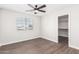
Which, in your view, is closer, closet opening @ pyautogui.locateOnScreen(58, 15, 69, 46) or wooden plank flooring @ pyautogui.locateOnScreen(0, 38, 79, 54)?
wooden plank flooring @ pyautogui.locateOnScreen(0, 38, 79, 54)

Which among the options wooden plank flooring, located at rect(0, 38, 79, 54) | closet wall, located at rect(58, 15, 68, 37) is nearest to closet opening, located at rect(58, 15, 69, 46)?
closet wall, located at rect(58, 15, 68, 37)

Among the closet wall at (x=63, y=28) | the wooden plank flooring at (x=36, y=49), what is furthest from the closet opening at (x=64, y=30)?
the wooden plank flooring at (x=36, y=49)

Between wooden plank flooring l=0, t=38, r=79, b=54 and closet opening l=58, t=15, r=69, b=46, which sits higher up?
closet opening l=58, t=15, r=69, b=46

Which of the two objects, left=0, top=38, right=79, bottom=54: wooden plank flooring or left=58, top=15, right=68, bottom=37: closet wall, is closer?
left=0, top=38, right=79, bottom=54: wooden plank flooring

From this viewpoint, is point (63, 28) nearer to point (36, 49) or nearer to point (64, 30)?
point (64, 30)

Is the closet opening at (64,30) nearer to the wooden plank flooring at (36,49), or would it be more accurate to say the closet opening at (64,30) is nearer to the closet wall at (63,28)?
the closet wall at (63,28)

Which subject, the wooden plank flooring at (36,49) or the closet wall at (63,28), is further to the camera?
the closet wall at (63,28)

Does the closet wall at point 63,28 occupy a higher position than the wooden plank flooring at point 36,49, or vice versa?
the closet wall at point 63,28

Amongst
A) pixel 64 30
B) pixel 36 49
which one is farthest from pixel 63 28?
pixel 36 49

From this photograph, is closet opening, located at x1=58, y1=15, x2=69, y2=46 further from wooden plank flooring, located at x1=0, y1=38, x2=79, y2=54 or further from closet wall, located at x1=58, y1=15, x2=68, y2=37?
wooden plank flooring, located at x1=0, y1=38, x2=79, y2=54

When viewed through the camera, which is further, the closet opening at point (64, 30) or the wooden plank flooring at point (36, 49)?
the closet opening at point (64, 30)
